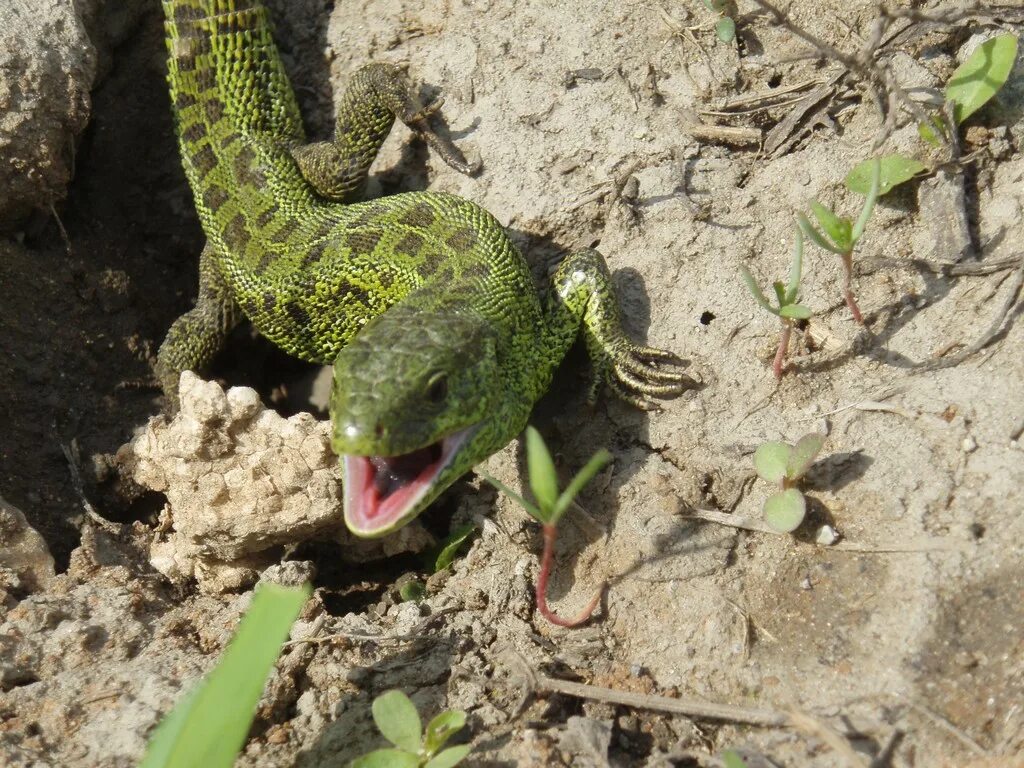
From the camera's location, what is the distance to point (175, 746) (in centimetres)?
212

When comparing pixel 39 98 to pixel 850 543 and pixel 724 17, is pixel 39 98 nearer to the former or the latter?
pixel 724 17

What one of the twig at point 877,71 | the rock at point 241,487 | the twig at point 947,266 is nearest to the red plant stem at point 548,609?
the rock at point 241,487

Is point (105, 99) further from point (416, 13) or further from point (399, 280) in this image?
point (399, 280)

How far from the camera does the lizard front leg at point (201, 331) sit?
4.94m

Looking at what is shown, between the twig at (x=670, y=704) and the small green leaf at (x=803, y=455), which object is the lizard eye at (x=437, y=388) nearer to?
the twig at (x=670, y=704)

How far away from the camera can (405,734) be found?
9.07ft

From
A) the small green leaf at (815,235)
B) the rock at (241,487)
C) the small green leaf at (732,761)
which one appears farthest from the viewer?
the rock at (241,487)

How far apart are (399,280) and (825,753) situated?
2644 mm

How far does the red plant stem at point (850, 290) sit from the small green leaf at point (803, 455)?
61cm

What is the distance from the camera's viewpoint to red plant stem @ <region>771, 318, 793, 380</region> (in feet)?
11.5

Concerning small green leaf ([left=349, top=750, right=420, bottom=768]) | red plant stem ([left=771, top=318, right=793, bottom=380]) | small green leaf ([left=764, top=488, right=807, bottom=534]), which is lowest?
small green leaf ([left=349, top=750, right=420, bottom=768])

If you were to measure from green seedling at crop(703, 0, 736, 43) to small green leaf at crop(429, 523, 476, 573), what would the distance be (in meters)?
2.45

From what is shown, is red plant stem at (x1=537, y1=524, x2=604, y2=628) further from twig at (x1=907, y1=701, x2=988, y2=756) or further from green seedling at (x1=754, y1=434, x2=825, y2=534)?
twig at (x1=907, y1=701, x2=988, y2=756)

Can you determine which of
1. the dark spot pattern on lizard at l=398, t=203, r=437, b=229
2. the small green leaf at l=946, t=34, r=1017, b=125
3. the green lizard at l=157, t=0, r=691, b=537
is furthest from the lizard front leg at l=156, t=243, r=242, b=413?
the small green leaf at l=946, t=34, r=1017, b=125
